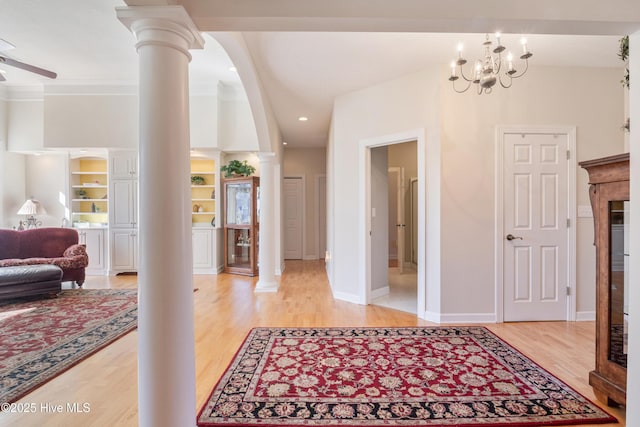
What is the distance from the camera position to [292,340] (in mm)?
2803

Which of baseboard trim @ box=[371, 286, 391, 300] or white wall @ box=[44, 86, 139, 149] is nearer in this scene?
baseboard trim @ box=[371, 286, 391, 300]

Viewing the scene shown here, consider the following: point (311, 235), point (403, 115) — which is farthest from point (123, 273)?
point (403, 115)

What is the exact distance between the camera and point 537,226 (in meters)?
3.35

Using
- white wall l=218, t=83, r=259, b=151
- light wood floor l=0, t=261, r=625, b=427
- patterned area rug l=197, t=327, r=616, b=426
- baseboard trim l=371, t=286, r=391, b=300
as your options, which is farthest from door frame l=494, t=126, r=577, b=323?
white wall l=218, t=83, r=259, b=151

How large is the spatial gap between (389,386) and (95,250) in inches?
253

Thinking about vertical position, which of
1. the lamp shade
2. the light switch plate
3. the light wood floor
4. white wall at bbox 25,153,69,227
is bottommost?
the light wood floor

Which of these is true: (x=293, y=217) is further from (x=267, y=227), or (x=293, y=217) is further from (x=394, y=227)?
(x=267, y=227)

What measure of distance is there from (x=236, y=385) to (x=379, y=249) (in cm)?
285

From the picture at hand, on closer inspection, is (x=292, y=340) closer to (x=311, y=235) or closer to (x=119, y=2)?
(x=119, y=2)

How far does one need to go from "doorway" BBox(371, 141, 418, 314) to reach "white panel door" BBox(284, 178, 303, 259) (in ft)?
7.82

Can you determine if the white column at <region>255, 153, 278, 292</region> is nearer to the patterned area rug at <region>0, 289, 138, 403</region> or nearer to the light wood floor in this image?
the light wood floor

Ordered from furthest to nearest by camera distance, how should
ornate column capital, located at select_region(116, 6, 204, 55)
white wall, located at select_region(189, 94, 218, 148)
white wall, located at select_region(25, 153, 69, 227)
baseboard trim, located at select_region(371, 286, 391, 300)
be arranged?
white wall, located at select_region(25, 153, 69, 227) → white wall, located at select_region(189, 94, 218, 148) → baseboard trim, located at select_region(371, 286, 391, 300) → ornate column capital, located at select_region(116, 6, 204, 55)

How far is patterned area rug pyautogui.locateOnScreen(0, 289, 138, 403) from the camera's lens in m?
2.28

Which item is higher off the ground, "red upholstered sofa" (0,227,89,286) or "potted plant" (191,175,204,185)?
"potted plant" (191,175,204,185)
